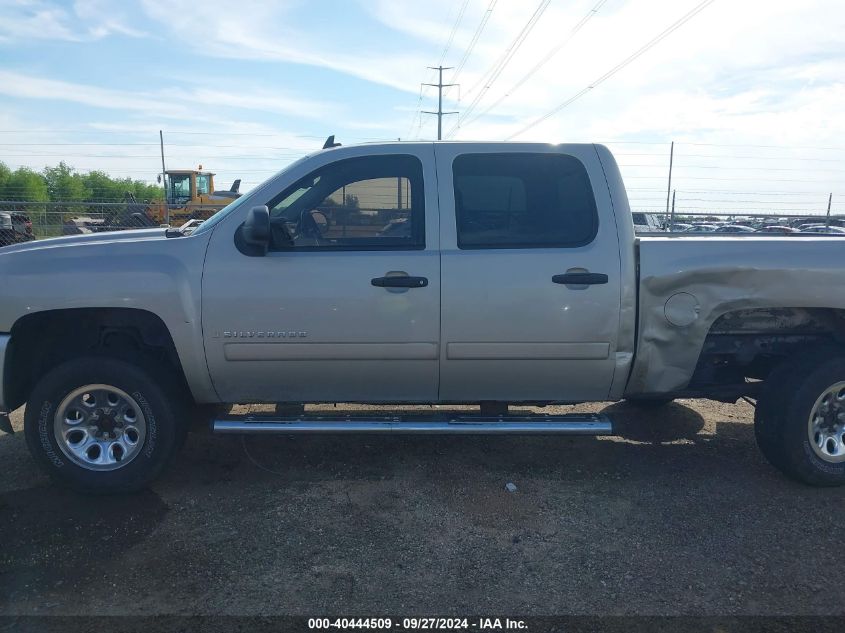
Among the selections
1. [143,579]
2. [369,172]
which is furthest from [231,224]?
[143,579]

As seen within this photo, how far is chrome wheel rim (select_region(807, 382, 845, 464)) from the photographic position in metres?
4.08

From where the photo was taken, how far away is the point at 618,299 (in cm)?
387

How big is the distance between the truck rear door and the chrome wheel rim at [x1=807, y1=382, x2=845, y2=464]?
1.36 meters

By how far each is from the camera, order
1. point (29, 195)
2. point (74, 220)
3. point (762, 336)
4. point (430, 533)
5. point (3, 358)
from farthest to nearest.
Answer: point (29, 195), point (74, 220), point (762, 336), point (3, 358), point (430, 533)

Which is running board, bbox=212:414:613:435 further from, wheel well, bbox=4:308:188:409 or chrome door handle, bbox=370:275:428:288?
chrome door handle, bbox=370:275:428:288

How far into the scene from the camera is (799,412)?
3.99m

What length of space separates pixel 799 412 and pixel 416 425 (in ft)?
7.74

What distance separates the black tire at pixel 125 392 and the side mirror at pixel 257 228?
3.43ft

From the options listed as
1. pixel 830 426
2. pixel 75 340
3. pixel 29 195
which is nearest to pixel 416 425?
pixel 75 340

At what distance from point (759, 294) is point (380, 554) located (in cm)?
268

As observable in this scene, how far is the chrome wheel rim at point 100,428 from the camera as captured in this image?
390cm

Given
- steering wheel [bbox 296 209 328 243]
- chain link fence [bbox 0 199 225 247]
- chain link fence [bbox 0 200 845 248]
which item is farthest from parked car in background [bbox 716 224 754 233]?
chain link fence [bbox 0 199 225 247]

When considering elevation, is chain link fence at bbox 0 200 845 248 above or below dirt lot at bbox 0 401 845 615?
above

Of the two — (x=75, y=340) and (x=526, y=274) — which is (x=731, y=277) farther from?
(x=75, y=340)
